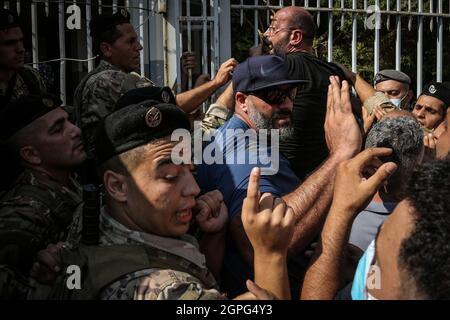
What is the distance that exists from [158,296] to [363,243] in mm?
1049

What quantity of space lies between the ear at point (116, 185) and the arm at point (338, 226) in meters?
0.64

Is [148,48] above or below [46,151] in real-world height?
above

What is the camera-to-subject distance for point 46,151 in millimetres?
2438

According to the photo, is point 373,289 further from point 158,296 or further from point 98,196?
point 98,196

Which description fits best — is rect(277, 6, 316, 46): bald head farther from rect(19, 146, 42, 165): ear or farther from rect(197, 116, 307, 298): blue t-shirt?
rect(19, 146, 42, 165): ear

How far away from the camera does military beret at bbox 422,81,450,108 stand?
4559 millimetres

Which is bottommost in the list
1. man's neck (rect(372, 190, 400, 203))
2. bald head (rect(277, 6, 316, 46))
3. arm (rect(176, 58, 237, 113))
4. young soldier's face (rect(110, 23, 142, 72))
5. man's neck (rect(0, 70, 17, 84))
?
man's neck (rect(372, 190, 400, 203))

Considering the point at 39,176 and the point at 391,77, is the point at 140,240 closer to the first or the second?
the point at 39,176

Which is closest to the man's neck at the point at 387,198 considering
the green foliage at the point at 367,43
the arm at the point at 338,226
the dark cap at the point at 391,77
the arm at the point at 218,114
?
the arm at the point at 338,226

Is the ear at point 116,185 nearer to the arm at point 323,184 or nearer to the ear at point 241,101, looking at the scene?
the arm at point 323,184

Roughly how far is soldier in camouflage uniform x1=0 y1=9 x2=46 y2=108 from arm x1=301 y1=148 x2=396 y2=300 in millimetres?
1998

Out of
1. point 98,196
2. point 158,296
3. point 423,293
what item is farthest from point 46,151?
point 423,293

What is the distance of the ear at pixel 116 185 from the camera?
189 cm

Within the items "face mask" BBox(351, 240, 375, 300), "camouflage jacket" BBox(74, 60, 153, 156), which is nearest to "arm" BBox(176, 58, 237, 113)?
"camouflage jacket" BBox(74, 60, 153, 156)
